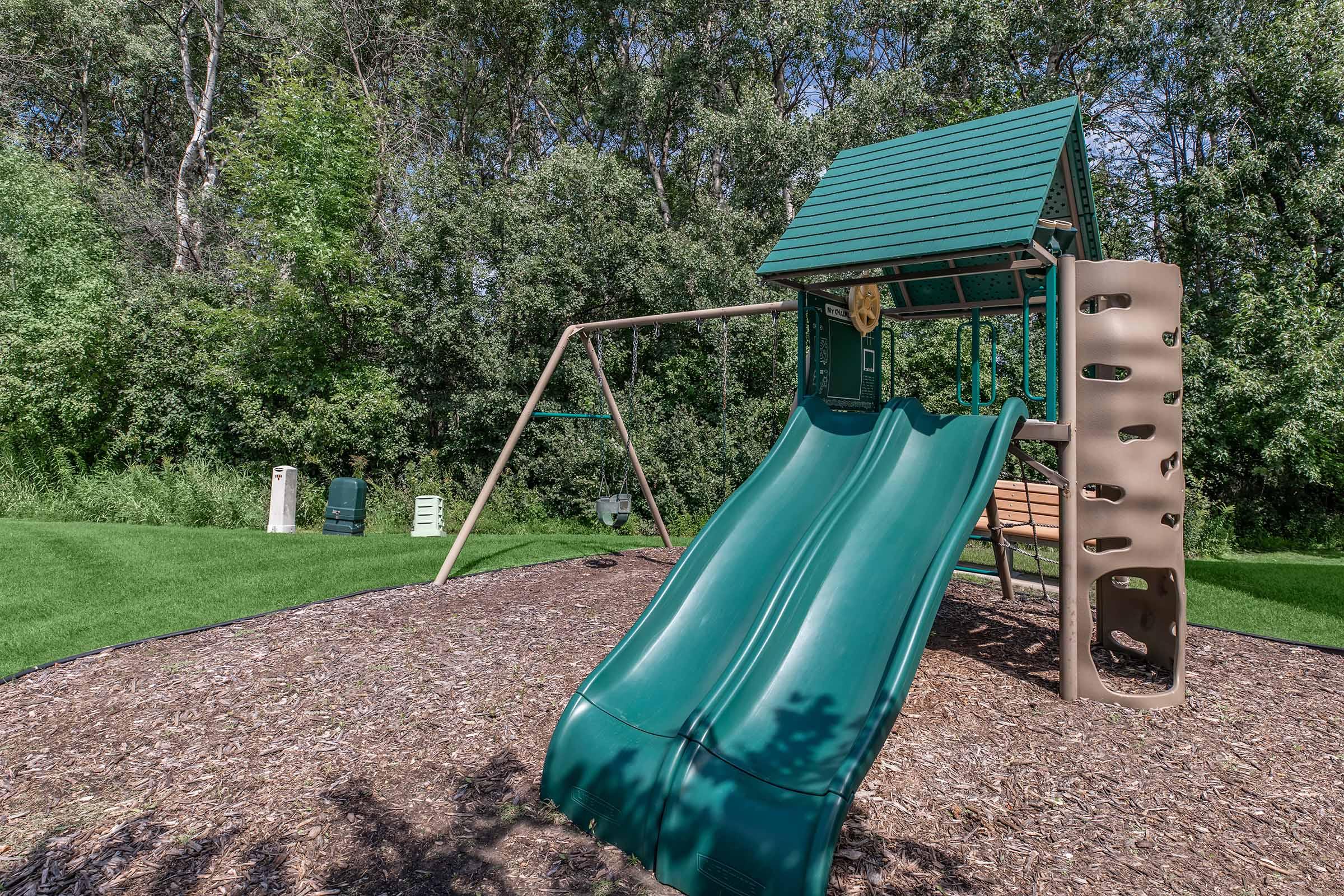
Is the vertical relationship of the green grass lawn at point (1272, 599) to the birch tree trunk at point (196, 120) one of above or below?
below

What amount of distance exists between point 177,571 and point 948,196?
8406 mm

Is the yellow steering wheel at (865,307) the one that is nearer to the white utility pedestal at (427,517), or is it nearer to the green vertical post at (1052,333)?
the green vertical post at (1052,333)

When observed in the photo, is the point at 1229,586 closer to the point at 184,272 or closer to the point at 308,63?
the point at 308,63

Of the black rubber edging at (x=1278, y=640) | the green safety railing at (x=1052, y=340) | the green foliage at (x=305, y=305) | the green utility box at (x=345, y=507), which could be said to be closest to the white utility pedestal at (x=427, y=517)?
the green utility box at (x=345, y=507)

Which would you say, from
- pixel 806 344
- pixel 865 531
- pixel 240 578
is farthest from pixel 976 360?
pixel 240 578

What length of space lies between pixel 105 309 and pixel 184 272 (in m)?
2.98

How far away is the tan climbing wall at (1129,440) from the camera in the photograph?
445 centimetres

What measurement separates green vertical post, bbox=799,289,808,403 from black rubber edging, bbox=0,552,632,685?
4.22 meters

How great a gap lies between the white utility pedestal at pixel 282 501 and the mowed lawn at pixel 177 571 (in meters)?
1.08

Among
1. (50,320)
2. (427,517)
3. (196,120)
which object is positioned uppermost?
(196,120)

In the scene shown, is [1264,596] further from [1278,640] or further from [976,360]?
[976,360]

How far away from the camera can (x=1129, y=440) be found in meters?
4.52

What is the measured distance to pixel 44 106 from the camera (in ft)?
70.7

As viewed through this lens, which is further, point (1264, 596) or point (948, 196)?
point (1264, 596)
